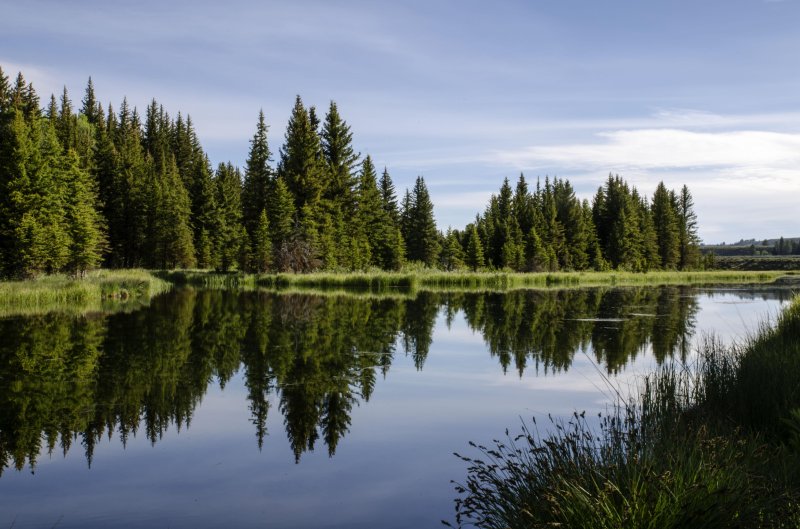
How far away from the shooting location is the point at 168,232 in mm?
63188

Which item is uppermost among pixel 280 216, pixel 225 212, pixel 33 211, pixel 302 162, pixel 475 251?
pixel 302 162

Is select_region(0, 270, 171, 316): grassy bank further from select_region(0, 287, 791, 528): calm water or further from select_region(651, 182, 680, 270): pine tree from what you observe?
select_region(651, 182, 680, 270): pine tree

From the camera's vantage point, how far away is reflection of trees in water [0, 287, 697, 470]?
31.8 ft

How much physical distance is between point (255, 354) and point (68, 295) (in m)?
19.5

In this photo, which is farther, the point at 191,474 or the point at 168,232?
the point at 168,232

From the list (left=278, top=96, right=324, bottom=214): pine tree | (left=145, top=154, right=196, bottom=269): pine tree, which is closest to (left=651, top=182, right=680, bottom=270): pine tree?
(left=278, top=96, right=324, bottom=214): pine tree

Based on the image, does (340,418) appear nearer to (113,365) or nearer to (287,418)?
(287,418)

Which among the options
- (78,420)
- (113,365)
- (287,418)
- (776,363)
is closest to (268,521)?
(287,418)

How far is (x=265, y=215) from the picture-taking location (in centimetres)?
5422

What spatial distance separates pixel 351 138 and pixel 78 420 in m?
57.7

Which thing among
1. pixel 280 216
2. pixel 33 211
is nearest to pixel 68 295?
pixel 33 211

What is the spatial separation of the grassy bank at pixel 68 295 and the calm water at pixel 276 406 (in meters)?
5.06

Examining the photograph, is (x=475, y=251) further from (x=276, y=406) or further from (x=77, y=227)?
(x=276, y=406)

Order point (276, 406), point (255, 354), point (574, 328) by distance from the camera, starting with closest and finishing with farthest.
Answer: point (276, 406)
point (255, 354)
point (574, 328)
